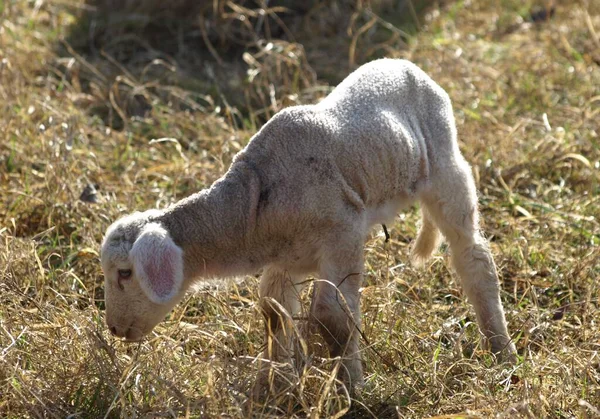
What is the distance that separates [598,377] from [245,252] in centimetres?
145

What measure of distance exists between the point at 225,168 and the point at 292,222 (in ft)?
6.04

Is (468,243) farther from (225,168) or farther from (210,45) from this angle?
(210,45)

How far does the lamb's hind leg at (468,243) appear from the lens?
14.3ft

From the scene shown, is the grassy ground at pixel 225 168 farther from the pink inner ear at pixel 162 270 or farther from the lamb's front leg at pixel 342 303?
the pink inner ear at pixel 162 270

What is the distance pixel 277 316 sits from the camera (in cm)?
420

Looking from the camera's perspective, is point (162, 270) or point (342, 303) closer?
point (162, 270)

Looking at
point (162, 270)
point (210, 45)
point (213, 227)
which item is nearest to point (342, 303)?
point (213, 227)

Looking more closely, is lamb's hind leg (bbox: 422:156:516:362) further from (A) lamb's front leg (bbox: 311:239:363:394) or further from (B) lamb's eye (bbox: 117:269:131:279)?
(B) lamb's eye (bbox: 117:269:131:279)

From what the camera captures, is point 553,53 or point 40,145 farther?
point 553,53

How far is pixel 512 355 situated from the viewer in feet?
14.0

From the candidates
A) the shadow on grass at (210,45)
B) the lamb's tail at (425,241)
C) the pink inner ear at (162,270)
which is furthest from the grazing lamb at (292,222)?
the shadow on grass at (210,45)

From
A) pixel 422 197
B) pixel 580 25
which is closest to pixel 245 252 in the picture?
pixel 422 197

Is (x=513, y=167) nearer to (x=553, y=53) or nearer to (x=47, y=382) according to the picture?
(x=553, y=53)

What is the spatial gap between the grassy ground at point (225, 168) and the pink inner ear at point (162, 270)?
339mm
